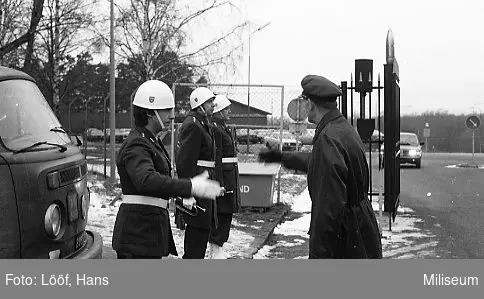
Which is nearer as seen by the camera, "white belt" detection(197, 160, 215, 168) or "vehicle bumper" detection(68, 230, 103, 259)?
"vehicle bumper" detection(68, 230, 103, 259)

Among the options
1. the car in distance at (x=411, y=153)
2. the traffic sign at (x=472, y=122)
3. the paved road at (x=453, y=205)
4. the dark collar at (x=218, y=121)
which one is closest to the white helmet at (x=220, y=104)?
the dark collar at (x=218, y=121)

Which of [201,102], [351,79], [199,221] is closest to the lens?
[199,221]

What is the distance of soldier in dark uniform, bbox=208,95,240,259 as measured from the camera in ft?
26.3

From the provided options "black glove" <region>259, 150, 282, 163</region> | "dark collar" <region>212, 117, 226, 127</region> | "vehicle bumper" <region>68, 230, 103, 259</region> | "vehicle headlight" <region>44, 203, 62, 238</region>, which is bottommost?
"vehicle bumper" <region>68, 230, 103, 259</region>

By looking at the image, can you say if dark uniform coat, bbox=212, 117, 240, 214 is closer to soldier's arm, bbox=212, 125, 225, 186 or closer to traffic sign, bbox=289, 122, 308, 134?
soldier's arm, bbox=212, 125, 225, 186

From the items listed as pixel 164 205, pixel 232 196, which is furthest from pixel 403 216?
pixel 164 205

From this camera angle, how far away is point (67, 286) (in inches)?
135

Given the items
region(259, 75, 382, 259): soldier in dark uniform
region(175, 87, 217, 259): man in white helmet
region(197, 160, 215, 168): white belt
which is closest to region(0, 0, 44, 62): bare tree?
region(175, 87, 217, 259): man in white helmet

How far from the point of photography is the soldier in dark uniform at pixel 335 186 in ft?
13.2

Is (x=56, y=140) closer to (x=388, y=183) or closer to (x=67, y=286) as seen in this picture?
(x=67, y=286)

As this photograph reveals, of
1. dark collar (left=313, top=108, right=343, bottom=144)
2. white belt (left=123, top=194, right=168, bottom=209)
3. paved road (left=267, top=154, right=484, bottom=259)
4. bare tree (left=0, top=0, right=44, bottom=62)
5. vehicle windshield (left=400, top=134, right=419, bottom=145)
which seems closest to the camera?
dark collar (left=313, top=108, right=343, bottom=144)

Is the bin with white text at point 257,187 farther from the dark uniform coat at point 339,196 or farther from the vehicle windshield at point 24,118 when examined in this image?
the dark uniform coat at point 339,196

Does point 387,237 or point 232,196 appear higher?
point 232,196

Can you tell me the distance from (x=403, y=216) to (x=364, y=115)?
10.6 feet
